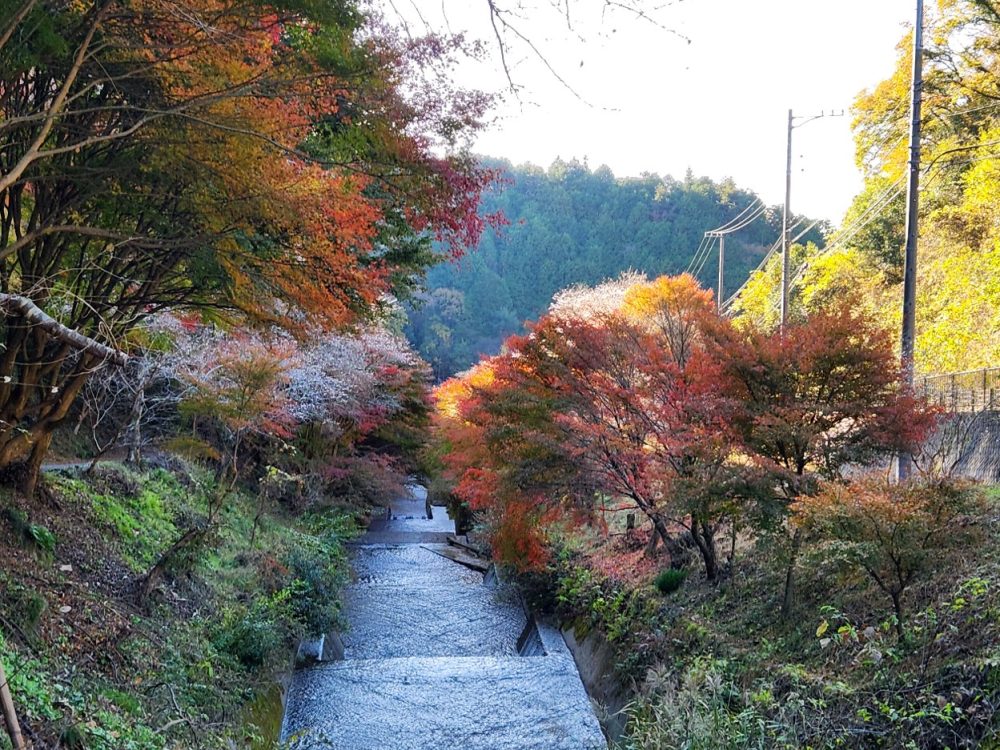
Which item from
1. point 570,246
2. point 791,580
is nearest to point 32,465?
point 791,580

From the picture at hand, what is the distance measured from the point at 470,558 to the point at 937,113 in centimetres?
1746

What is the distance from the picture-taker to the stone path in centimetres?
859

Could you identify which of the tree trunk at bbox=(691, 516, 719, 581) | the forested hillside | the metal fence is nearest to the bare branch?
the tree trunk at bbox=(691, 516, 719, 581)

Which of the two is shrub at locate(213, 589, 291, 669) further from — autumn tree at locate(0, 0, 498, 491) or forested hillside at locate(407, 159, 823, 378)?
forested hillside at locate(407, 159, 823, 378)

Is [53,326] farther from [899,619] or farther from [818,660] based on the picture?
[818,660]

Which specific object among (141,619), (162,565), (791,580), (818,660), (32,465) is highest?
(32,465)

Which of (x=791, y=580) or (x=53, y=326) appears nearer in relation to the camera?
(x=53, y=326)

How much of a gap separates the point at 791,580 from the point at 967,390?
7288 mm

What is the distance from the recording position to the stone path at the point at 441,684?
8.59m

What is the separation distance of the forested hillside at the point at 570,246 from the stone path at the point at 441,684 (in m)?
39.8

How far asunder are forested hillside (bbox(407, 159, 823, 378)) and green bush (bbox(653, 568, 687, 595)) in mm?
43934

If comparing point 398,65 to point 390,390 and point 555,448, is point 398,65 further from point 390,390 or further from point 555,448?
point 390,390

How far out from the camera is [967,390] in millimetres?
12914

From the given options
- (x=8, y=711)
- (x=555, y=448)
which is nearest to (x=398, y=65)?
(x=8, y=711)
